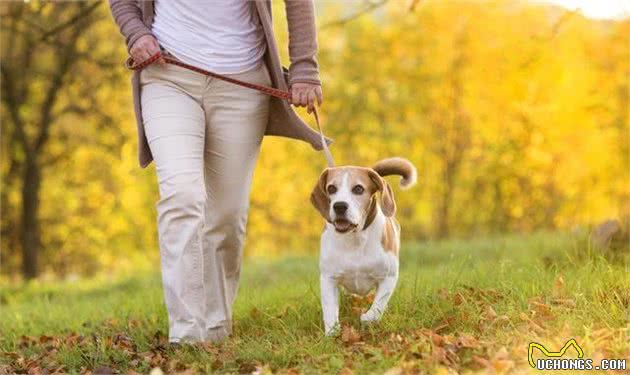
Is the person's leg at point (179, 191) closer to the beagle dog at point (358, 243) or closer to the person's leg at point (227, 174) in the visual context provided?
the person's leg at point (227, 174)

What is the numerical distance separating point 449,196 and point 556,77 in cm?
370

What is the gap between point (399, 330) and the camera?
4648 mm

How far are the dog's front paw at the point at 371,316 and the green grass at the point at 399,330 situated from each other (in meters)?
0.04

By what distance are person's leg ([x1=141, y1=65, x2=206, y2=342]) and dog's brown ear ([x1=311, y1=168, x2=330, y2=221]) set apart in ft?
1.88

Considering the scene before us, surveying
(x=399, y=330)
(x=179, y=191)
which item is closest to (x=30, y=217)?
(x=179, y=191)

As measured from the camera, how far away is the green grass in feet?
13.2

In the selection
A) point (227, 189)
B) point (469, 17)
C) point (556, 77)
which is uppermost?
point (469, 17)

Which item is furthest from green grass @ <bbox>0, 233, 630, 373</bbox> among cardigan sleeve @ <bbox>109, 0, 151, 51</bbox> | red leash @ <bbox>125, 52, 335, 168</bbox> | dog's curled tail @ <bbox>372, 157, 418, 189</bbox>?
cardigan sleeve @ <bbox>109, 0, 151, 51</bbox>

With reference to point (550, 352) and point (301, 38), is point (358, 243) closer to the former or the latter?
point (301, 38)

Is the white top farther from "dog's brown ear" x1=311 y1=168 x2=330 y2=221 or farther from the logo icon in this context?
the logo icon

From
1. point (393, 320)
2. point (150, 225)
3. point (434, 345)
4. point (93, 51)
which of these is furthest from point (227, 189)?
point (150, 225)

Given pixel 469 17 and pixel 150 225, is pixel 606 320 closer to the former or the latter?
pixel 469 17

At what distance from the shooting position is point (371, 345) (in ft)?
14.4

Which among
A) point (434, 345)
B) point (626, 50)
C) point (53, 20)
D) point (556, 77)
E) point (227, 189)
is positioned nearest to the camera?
point (434, 345)
